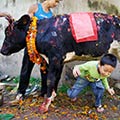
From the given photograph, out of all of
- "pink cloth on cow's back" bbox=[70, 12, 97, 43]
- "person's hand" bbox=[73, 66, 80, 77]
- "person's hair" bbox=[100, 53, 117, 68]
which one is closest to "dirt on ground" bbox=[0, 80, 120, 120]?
"person's hand" bbox=[73, 66, 80, 77]

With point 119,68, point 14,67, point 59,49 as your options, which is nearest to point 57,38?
point 59,49

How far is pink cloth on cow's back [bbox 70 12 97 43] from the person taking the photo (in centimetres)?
485

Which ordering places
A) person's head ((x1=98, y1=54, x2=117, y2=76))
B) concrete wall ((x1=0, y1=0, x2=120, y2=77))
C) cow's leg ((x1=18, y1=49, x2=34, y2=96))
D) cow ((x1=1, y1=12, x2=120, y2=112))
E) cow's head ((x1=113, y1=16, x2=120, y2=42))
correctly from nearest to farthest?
person's head ((x1=98, y1=54, x2=117, y2=76)) < cow ((x1=1, y1=12, x2=120, y2=112)) < cow's head ((x1=113, y1=16, x2=120, y2=42)) < cow's leg ((x1=18, y1=49, x2=34, y2=96)) < concrete wall ((x1=0, y1=0, x2=120, y2=77))

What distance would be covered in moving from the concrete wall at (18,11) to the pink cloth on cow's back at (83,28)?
1.25m

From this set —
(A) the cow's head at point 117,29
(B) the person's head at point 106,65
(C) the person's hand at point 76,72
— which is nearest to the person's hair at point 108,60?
(B) the person's head at point 106,65

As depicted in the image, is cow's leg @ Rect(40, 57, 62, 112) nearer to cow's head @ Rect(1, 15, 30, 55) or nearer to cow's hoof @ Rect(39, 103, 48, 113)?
cow's hoof @ Rect(39, 103, 48, 113)

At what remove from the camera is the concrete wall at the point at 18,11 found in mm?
6152

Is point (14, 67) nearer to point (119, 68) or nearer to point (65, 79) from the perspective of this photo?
point (65, 79)

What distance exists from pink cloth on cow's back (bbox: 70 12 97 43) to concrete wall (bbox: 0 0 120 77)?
1.25 metres

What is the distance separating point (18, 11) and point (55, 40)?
2039 millimetres

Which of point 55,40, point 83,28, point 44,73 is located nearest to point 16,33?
point 55,40

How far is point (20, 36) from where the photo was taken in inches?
195

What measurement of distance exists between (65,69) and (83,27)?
1487mm

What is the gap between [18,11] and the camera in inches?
261
